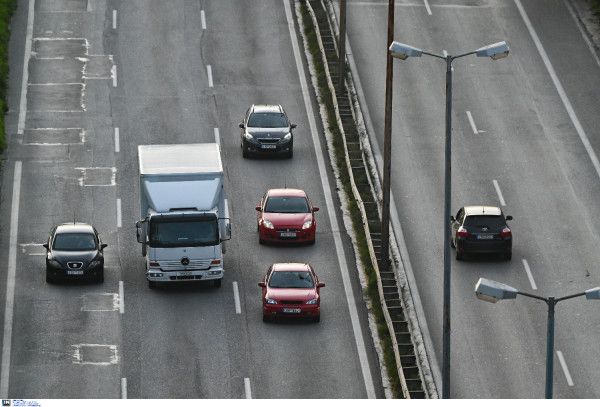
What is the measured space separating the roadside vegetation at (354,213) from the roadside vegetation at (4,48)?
42.6 ft

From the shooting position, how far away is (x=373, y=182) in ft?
177

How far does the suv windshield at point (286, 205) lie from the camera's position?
49938 millimetres

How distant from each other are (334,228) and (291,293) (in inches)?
297

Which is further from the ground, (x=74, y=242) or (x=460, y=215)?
(x=74, y=242)

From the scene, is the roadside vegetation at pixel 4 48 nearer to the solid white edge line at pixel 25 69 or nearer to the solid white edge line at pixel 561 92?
the solid white edge line at pixel 25 69

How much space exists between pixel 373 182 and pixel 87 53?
18.2 metres

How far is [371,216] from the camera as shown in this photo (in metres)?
51.4

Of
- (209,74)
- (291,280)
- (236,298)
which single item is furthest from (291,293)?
(209,74)

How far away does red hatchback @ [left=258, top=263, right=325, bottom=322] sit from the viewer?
43.9 metres

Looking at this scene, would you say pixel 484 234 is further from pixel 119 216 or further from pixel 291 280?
pixel 119 216

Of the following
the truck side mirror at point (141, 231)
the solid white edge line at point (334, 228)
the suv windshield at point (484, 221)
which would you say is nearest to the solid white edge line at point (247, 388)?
the solid white edge line at point (334, 228)

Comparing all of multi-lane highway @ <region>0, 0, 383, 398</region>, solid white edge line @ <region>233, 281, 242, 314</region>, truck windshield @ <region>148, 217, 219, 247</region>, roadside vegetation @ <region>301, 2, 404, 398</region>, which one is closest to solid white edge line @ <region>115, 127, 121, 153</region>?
multi-lane highway @ <region>0, 0, 383, 398</region>

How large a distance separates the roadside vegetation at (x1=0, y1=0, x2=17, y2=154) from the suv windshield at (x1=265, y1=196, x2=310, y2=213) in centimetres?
1244

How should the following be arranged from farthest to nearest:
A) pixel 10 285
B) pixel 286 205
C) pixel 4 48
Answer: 1. pixel 4 48
2. pixel 286 205
3. pixel 10 285
